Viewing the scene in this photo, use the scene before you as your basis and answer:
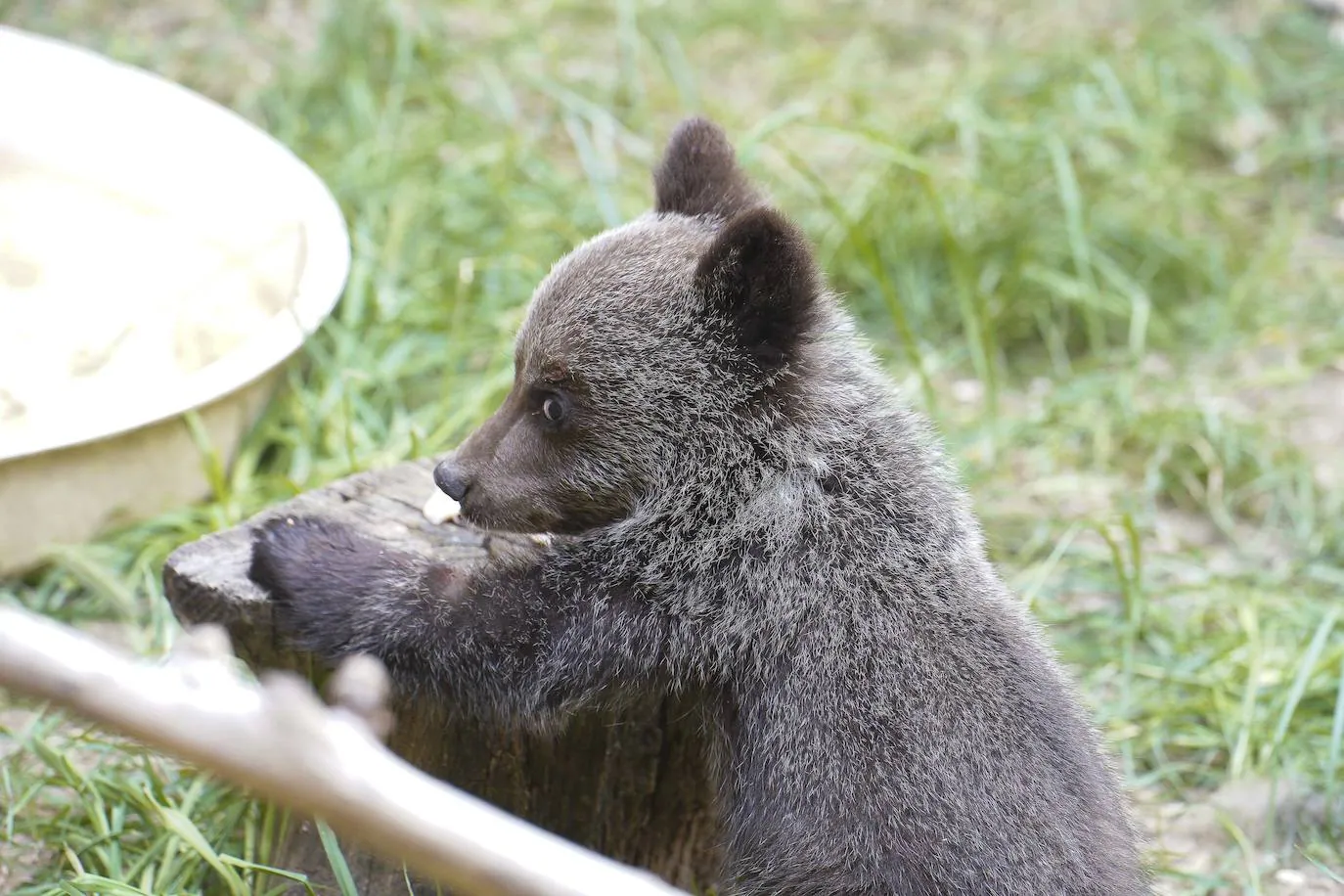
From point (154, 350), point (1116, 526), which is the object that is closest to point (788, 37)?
point (1116, 526)

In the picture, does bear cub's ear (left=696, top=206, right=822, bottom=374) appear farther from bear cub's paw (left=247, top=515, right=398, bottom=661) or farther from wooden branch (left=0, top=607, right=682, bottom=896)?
wooden branch (left=0, top=607, right=682, bottom=896)

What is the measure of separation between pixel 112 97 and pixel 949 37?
7.14m

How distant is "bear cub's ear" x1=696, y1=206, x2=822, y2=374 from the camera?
3.69m

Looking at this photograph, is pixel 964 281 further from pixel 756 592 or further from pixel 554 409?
pixel 756 592

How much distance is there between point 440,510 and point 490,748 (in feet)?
2.69

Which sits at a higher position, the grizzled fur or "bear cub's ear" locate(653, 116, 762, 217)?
"bear cub's ear" locate(653, 116, 762, 217)

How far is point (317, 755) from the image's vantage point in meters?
2.03

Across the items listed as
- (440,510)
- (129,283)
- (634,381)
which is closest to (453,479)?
(440,510)

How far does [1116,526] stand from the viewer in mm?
6875

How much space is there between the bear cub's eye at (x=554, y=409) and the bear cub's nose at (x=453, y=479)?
31 centimetres

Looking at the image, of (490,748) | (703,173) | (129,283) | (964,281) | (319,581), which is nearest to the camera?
(319,581)

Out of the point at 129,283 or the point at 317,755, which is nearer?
the point at 317,755

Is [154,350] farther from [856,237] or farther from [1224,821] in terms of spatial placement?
[1224,821]

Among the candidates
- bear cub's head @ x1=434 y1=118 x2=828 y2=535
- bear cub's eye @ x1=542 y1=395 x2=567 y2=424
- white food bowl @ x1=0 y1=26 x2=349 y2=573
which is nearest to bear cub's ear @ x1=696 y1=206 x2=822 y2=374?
bear cub's head @ x1=434 y1=118 x2=828 y2=535
